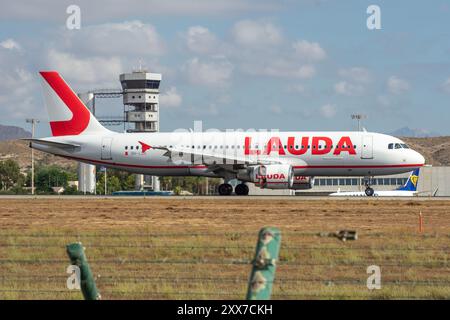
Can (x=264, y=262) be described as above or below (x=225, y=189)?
below

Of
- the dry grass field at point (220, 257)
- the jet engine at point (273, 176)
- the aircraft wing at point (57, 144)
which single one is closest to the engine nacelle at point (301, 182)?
the jet engine at point (273, 176)

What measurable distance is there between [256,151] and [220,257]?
105 feet

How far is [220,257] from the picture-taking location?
18.8 meters

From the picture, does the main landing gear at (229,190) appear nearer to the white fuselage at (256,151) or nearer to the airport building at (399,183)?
the white fuselage at (256,151)

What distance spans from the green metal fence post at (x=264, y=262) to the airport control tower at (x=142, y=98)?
128 m

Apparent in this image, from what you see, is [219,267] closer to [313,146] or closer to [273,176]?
[273,176]

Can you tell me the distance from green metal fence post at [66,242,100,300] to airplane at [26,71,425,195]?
1465 inches

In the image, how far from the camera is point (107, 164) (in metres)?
53.5

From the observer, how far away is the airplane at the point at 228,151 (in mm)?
48500

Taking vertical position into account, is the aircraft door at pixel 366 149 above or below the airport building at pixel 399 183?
above

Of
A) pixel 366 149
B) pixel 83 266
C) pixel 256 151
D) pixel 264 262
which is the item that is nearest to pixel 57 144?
pixel 256 151

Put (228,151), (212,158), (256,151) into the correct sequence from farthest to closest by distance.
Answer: (228,151) < (212,158) < (256,151)

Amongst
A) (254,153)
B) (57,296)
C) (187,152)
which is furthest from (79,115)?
(57,296)

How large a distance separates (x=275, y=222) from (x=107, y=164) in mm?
24970
